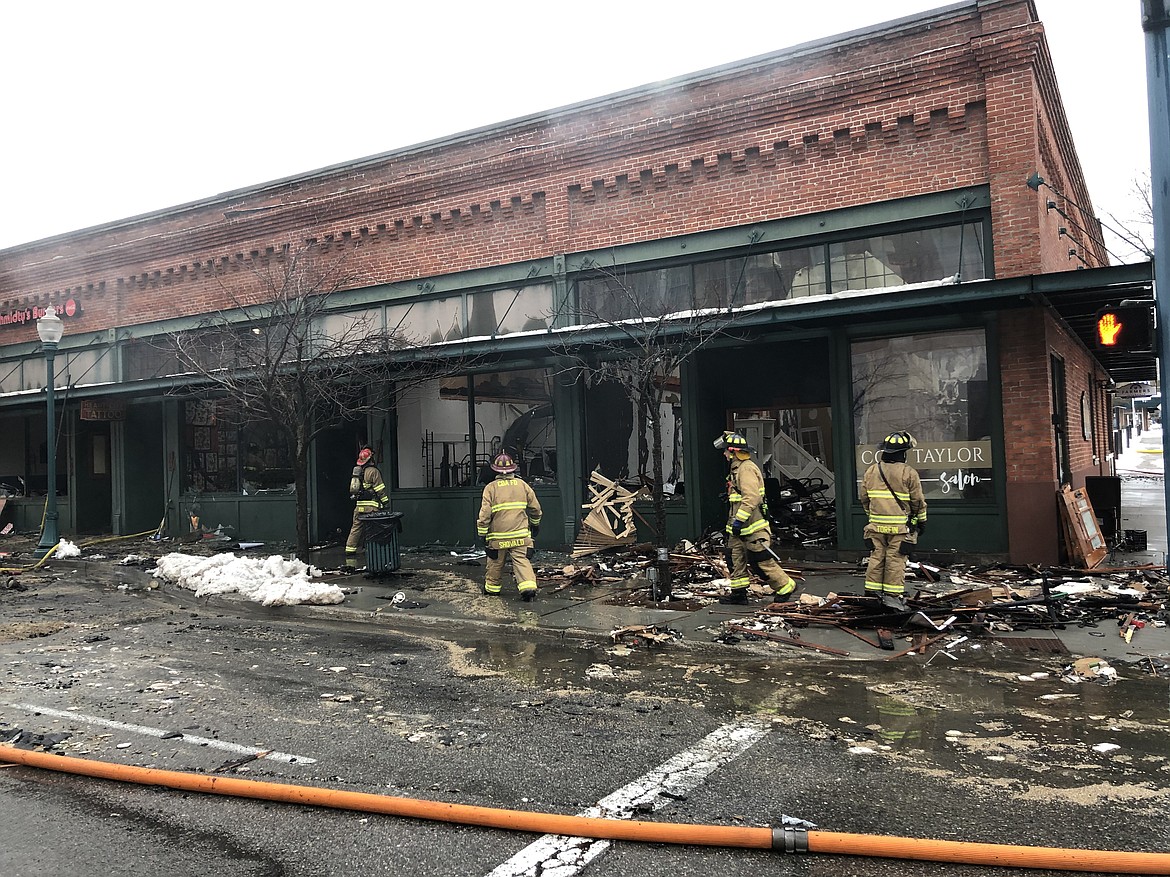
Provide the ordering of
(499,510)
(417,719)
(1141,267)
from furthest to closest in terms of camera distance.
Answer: (499,510) → (1141,267) → (417,719)

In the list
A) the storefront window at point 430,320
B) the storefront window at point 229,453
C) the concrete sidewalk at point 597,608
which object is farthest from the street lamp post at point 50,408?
the storefront window at point 430,320

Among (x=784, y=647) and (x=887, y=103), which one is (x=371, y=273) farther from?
(x=784, y=647)

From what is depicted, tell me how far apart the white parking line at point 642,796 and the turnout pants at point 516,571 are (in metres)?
4.97

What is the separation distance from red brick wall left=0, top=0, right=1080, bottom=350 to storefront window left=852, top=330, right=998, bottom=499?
1.34 meters

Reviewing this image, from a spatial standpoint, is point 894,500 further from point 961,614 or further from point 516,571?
point 516,571

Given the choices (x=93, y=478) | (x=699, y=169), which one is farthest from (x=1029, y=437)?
(x=93, y=478)

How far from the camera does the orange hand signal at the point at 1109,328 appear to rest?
7.41 metres

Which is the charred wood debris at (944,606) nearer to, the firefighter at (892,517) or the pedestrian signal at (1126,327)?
the firefighter at (892,517)

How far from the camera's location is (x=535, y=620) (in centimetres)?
889

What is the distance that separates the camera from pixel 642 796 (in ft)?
13.6

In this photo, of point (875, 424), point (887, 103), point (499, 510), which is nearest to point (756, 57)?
point (887, 103)

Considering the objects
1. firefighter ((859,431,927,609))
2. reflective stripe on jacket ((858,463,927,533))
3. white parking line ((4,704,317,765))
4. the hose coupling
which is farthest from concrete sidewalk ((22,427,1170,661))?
the hose coupling

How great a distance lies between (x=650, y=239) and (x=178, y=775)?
10.7 metres

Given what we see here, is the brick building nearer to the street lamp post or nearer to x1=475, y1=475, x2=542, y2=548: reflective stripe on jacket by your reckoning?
the street lamp post
